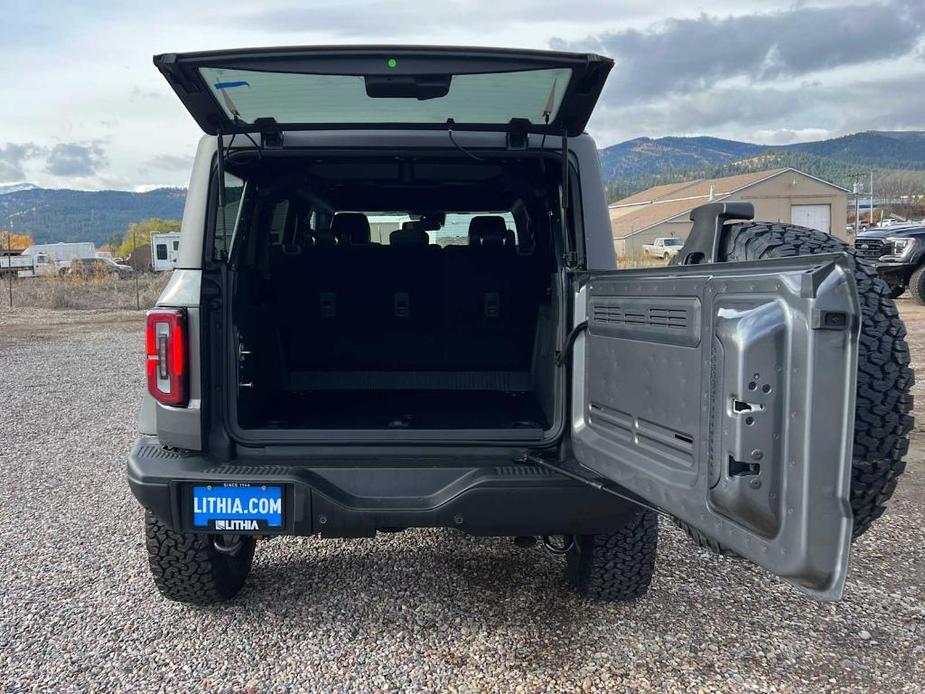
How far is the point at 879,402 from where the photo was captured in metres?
2.03

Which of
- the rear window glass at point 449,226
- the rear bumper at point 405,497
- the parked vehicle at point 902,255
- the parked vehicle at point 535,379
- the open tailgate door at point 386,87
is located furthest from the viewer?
the parked vehicle at point 902,255

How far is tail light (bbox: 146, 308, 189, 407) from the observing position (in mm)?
2705

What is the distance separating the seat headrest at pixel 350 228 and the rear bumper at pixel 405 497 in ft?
6.62

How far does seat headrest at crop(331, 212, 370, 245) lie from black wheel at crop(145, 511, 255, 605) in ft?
6.28

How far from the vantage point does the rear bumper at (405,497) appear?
2.62 meters

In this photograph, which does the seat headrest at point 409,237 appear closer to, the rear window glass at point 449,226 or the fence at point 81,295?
the rear window glass at point 449,226

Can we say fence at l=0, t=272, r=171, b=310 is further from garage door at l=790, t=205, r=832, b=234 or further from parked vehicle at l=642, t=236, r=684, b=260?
garage door at l=790, t=205, r=832, b=234

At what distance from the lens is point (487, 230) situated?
434 cm

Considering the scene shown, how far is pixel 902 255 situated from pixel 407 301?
41.3 ft

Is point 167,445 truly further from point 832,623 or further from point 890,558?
point 890,558

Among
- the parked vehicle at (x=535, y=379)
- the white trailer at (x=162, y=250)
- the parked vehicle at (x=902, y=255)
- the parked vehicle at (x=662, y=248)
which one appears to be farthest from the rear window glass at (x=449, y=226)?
the parked vehicle at (x=662, y=248)

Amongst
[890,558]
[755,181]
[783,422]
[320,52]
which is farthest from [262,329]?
[755,181]

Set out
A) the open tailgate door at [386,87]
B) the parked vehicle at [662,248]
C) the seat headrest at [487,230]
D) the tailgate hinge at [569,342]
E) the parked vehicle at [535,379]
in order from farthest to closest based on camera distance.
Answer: the parked vehicle at [662,248]
the seat headrest at [487,230]
the tailgate hinge at [569,342]
the open tailgate door at [386,87]
the parked vehicle at [535,379]

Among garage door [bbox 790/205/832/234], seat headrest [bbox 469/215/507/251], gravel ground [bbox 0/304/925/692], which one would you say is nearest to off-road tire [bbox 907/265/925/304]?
gravel ground [bbox 0/304/925/692]
